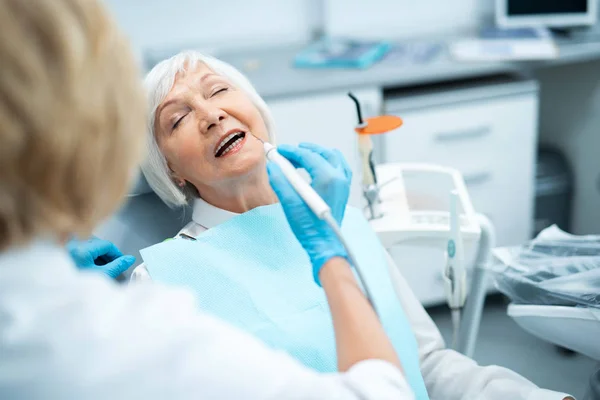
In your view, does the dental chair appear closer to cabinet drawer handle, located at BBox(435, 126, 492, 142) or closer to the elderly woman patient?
the elderly woman patient

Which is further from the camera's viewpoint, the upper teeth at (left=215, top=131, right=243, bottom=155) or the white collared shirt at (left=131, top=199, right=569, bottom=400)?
the upper teeth at (left=215, top=131, right=243, bottom=155)

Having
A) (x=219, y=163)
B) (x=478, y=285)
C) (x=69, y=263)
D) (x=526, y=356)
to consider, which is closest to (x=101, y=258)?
(x=219, y=163)

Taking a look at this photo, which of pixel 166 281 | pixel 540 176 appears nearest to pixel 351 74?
pixel 540 176

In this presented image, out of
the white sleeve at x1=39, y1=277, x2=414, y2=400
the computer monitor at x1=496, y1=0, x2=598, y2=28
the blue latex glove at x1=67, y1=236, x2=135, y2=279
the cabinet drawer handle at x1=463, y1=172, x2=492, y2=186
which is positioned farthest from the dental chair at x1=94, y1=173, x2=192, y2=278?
the computer monitor at x1=496, y1=0, x2=598, y2=28

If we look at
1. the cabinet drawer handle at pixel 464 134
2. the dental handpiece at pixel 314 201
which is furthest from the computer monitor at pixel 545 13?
the dental handpiece at pixel 314 201

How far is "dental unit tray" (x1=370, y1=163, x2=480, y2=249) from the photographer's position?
147 cm

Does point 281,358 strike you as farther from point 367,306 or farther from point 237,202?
point 237,202

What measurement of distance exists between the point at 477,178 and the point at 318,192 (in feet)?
5.08

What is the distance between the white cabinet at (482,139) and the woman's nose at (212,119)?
43.0 inches

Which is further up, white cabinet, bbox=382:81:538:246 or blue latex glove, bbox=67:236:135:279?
blue latex glove, bbox=67:236:135:279

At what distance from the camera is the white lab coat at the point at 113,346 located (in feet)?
2.17

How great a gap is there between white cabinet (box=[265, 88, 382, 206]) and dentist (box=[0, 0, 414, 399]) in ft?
5.29

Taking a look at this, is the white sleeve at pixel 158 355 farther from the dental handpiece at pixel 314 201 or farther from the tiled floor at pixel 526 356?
the tiled floor at pixel 526 356

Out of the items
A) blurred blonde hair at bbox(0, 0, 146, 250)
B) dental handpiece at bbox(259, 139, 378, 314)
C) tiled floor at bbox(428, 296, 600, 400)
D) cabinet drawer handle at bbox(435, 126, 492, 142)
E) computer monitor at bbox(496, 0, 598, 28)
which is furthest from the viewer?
computer monitor at bbox(496, 0, 598, 28)
